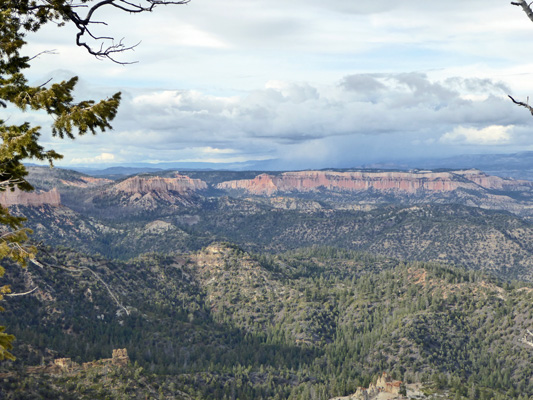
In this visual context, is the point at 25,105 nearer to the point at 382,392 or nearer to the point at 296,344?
the point at 382,392

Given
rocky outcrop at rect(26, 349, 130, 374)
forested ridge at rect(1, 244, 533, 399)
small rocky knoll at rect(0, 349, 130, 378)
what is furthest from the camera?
forested ridge at rect(1, 244, 533, 399)

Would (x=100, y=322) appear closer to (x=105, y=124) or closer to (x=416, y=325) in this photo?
(x=416, y=325)

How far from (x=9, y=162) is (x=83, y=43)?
5.69 meters

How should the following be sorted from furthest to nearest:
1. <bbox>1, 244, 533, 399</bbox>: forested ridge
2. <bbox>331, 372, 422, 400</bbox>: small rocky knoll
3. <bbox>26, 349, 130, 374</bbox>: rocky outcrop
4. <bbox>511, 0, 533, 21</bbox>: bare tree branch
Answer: <bbox>1, 244, 533, 399</bbox>: forested ridge → <bbox>331, 372, 422, 400</bbox>: small rocky knoll → <bbox>26, 349, 130, 374</bbox>: rocky outcrop → <bbox>511, 0, 533, 21</bbox>: bare tree branch

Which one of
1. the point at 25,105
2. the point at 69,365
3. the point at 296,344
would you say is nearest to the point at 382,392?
the point at 296,344

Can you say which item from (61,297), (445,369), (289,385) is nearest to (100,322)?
(61,297)

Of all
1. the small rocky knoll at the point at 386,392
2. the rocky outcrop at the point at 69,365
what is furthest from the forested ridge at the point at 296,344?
the rocky outcrop at the point at 69,365

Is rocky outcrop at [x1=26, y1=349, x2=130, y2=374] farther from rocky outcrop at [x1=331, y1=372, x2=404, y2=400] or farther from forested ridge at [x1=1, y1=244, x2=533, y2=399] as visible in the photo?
rocky outcrop at [x1=331, y1=372, x2=404, y2=400]

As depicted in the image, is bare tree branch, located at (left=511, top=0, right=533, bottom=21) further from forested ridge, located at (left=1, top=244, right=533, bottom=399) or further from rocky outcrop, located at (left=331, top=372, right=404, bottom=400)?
forested ridge, located at (left=1, top=244, right=533, bottom=399)

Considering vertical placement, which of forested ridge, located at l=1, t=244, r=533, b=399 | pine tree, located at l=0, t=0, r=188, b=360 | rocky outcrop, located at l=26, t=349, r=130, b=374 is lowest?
forested ridge, located at l=1, t=244, r=533, b=399

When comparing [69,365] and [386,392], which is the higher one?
[69,365]

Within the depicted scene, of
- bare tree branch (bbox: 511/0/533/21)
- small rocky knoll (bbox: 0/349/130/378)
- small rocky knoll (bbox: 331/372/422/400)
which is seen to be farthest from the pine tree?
small rocky knoll (bbox: 331/372/422/400)

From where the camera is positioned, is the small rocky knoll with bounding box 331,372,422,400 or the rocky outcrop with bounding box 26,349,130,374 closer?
the rocky outcrop with bounding box 26,349,130,374

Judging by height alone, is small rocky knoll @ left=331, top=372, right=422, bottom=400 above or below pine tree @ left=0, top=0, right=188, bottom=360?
below
